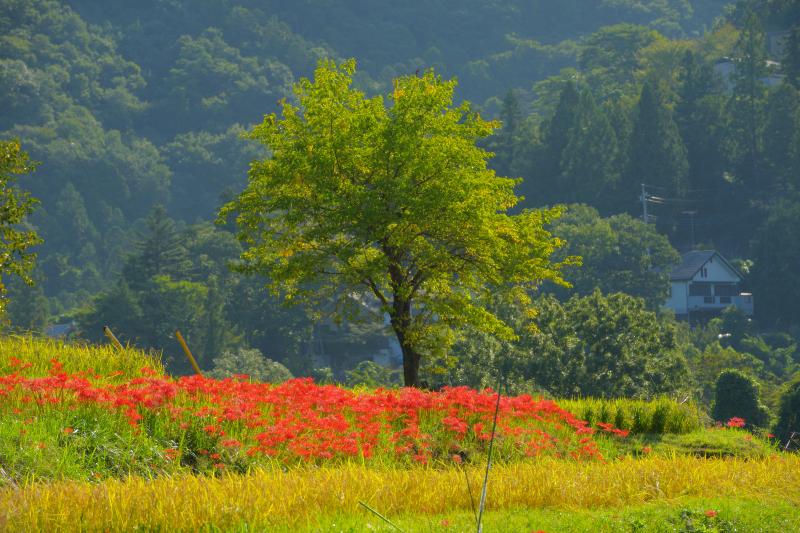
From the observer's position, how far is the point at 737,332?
104 meters

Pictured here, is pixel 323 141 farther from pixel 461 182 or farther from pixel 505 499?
pixel 505 499

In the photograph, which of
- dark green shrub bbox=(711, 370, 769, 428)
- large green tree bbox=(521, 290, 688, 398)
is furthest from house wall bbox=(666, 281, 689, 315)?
dark green shrub bbox=(711, 370, 769, 428)

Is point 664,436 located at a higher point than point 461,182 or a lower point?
lower

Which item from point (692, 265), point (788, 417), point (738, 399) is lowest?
point (788, 417)

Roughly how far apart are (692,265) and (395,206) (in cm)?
10018

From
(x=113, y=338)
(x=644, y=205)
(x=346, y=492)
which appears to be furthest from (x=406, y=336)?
(x=644, y=205)

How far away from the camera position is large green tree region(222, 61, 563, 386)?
26.0m

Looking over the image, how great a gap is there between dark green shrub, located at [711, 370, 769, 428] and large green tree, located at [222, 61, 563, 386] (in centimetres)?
2005

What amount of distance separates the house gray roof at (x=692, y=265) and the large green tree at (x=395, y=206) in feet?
315

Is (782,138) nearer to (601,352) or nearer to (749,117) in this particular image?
(749,117)

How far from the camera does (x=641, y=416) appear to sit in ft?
73.3

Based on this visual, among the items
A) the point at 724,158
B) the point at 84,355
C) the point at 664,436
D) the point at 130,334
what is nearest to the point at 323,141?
the point at 84,355

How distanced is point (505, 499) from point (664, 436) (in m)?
8.29

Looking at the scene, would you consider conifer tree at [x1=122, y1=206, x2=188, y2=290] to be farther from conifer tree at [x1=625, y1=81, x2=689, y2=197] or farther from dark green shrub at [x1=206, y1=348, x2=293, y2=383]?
conifer tree at [x1=625, y1=81, x2=689, y2=197]
